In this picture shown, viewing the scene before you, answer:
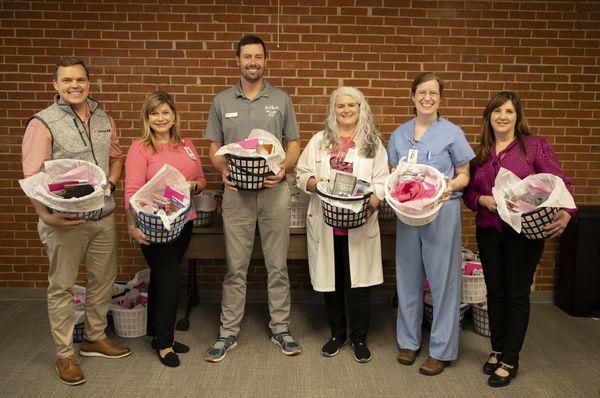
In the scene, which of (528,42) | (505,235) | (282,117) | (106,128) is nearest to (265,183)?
(282,117)

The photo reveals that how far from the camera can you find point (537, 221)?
8.32 feet

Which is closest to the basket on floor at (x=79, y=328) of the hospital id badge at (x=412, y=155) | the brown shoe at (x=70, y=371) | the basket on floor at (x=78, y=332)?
the basket on floor at (x=78, y=332)

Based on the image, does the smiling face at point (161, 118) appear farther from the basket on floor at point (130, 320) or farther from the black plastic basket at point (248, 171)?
the basket on floor at point (130, 320)

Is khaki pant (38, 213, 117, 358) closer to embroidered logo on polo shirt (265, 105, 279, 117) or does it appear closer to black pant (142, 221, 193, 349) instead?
black pant (142, 221, 193, 349)

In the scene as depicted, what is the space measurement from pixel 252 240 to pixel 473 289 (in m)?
1.44

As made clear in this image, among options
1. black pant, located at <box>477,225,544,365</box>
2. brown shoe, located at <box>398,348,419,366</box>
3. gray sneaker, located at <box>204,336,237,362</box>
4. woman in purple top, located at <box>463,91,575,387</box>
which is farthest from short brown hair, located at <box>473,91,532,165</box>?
gray sneaker, located at <box>204,336,237,362</box>

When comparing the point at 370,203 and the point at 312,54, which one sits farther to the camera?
the point at 312,54

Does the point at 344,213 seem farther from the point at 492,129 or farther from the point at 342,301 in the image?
the point at 492,129

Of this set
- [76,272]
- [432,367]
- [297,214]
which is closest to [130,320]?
[76,272]

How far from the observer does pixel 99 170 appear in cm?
264

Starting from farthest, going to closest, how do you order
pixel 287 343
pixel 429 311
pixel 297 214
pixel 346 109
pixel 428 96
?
1. pixel 297 214
2. pixel 429 311
3. pixel 287 343
4. pixel 346 109
5. pixel 428 96


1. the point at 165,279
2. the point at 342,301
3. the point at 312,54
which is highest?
the point at 312,54

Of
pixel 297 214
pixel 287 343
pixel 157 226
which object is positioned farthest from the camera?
pixel 297 214

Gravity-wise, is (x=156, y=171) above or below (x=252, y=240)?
above
